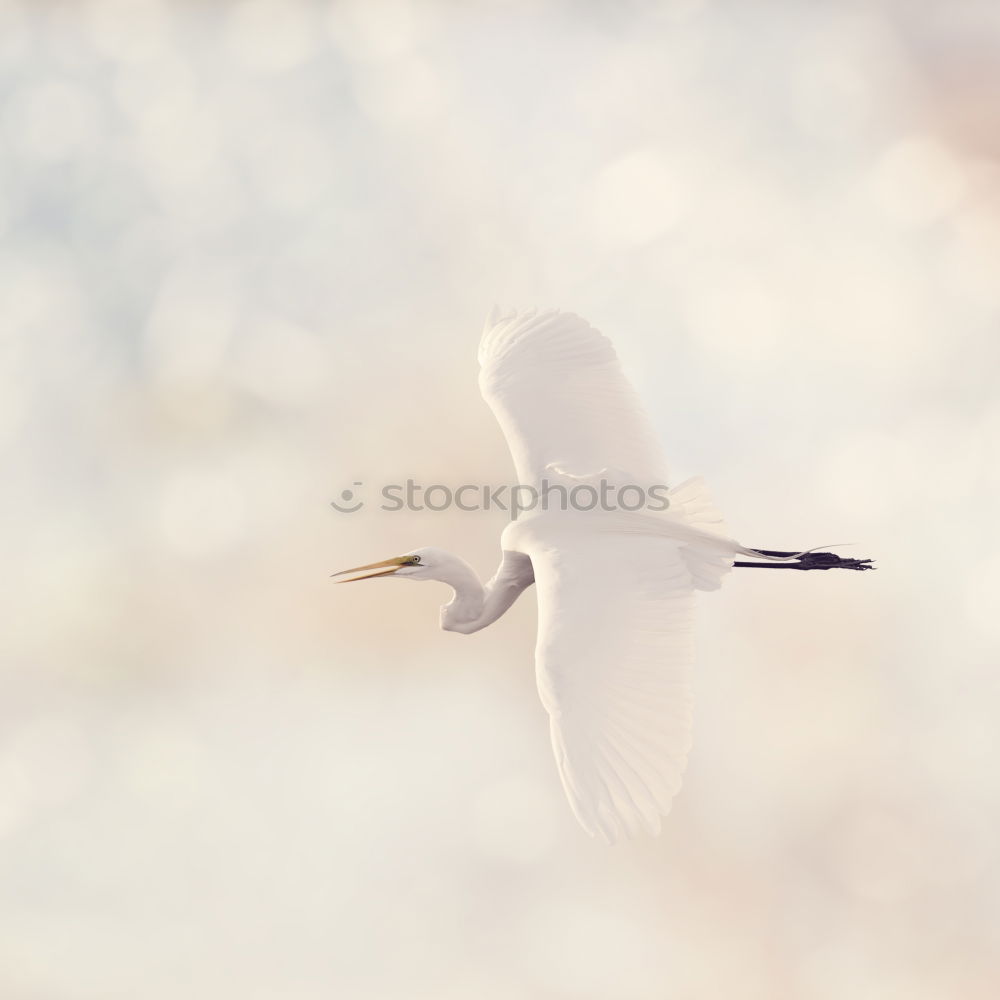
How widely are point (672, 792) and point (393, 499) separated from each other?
2.08 metres

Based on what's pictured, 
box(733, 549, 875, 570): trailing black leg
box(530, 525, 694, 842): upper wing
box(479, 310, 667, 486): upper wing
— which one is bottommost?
box(530, 525, 694, 842): upper wing

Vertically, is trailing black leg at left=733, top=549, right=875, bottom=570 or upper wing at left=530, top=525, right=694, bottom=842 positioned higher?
trailing black leg at left=733, top=549, right=875, bottom=570

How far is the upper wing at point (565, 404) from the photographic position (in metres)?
4.86

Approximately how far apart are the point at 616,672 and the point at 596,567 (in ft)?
1.66

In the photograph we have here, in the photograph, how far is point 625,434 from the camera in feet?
16.1

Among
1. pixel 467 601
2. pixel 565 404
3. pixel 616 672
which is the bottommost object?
pixel 616 672

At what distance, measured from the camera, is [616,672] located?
4016mm

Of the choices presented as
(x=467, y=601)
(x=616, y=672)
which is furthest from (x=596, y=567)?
(x=467, y=601)

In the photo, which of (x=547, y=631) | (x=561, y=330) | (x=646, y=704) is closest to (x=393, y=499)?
(x=561, y=330)

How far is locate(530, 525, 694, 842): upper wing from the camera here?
3.79 meters

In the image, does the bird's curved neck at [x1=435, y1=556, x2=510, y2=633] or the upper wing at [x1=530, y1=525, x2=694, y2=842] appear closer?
the upper wing at [x1=530, y1=525, x2=694, y2=842]

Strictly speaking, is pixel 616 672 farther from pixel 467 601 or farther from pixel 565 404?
pixel 565 404

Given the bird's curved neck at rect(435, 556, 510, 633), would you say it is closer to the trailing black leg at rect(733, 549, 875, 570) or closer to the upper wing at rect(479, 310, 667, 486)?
the upper wing at rect(479, 310, 667, 486)

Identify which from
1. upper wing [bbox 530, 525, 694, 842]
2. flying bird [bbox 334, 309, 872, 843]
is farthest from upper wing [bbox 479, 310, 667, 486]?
upper wing [bbox 530, 525, 694, 842]
